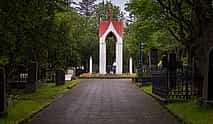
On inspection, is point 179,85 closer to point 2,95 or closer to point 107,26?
point 2,95

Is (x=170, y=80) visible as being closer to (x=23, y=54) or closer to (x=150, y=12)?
(x=150, y=12)

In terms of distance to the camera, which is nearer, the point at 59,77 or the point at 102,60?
the point at 59,77

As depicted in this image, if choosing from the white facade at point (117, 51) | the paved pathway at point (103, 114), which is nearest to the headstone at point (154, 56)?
the paved pathway at point (103, 114)

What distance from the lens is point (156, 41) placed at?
45.3 m

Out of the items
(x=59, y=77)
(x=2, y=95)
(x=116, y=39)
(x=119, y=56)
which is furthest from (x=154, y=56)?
(x=2, y=95)

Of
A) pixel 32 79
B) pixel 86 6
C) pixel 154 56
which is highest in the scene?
pixel 86 6

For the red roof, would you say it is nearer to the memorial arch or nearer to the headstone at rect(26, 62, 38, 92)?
the memorial arch

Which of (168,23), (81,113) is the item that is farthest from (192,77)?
(168,23)

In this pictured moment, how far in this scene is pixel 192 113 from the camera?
17000 mm

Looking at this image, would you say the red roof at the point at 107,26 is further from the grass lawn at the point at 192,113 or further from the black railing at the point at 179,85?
the grass lawn at the point at 192,113

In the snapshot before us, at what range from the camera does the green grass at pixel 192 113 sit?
15.0 metres

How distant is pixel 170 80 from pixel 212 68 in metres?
4.80

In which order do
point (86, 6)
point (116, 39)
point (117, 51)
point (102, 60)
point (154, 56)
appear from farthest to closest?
point (86, 6) → point (116, 39) → point (102, 60) → point (117, 51) → point (154, 56)

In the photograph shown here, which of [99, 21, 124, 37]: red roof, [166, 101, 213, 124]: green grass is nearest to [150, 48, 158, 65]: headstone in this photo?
[166, 101, 213, 124]: green grass
